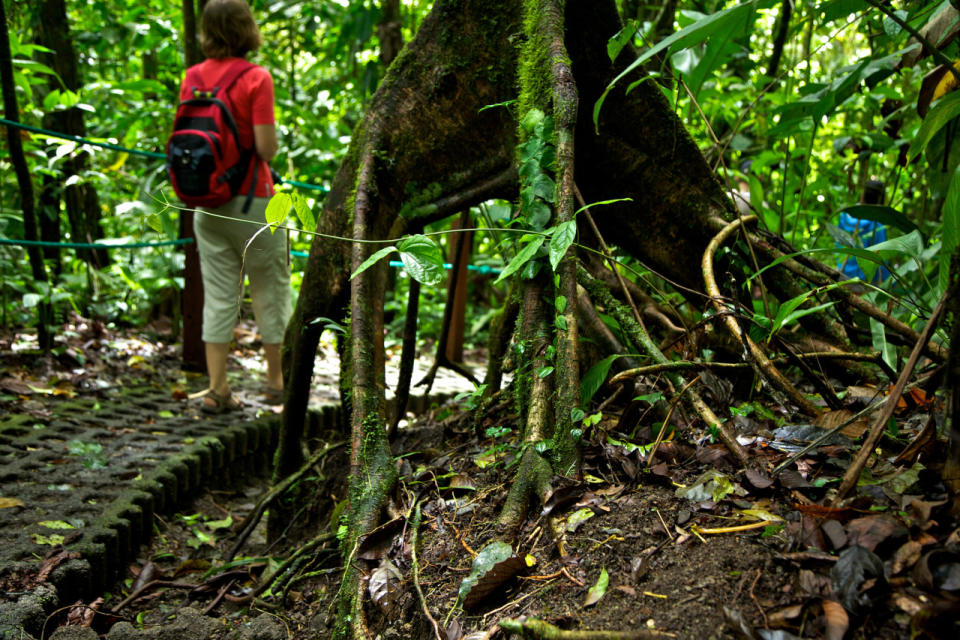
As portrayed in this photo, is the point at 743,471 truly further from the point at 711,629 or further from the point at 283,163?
the point at 283,163

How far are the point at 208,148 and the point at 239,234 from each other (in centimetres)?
51

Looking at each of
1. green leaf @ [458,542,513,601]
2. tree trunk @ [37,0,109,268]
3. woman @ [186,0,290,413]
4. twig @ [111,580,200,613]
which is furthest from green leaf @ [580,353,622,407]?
tree trunk @ [37,0,109,268]

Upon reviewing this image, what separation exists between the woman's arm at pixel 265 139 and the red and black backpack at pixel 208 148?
0.07 metres

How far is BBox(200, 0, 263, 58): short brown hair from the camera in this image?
367cm

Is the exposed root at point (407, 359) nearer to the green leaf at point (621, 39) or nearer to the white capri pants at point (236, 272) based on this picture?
the white capri pants at point (236, 272)

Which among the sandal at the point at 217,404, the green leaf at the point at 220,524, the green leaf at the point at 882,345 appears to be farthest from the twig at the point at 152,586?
the green leaf at the point at 882,345

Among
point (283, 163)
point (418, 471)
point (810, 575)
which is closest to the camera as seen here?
point (810, 575)

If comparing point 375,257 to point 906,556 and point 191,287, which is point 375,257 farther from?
point 191,287

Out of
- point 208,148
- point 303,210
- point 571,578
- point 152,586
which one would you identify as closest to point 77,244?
point 208,148

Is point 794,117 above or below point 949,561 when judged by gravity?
above

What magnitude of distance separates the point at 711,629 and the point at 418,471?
4.10ft

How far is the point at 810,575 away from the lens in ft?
3.97

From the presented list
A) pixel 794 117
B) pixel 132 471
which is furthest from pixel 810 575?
pixel 132 471

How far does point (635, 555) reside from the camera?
4.72 feet
